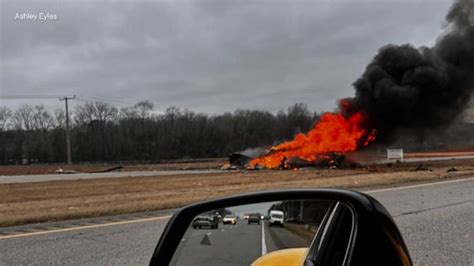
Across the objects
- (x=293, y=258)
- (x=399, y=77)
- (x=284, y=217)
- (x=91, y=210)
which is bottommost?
(x=91, y=210)

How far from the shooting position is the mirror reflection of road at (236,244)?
195 centimetres

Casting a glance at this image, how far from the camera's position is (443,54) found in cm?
4600

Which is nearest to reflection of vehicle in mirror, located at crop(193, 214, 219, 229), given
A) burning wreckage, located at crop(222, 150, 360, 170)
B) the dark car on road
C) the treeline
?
the dark car on road

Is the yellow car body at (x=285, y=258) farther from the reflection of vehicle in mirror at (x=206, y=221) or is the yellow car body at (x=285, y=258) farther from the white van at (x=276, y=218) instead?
the reflection of vehicle in mirror at (x=206, y=221)

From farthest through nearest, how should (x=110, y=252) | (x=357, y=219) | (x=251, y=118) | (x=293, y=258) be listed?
(x=251, y=118) < (x=110, y=252) < (x=293, y=258) < (x=357, y=219)

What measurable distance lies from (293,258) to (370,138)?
4469 cm

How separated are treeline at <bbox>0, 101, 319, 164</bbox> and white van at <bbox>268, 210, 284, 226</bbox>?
374 feet

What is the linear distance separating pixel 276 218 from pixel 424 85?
45.4 m

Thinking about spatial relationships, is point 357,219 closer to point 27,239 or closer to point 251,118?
point 27,239

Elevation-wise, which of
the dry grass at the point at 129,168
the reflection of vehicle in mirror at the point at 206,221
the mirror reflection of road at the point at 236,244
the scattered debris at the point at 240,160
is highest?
the reflection of vehicle in mirror at the point at 206,221

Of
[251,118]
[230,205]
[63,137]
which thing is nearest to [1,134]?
[63,137]

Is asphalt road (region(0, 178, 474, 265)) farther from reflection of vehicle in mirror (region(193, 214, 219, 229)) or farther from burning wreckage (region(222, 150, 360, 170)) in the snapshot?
burning wreckage (region(222, 150, 360, 170))

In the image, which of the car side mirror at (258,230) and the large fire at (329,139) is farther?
the large fire at (329,139)

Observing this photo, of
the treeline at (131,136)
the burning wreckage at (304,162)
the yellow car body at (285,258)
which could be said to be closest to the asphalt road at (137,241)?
the yellow car body at (285,258)
